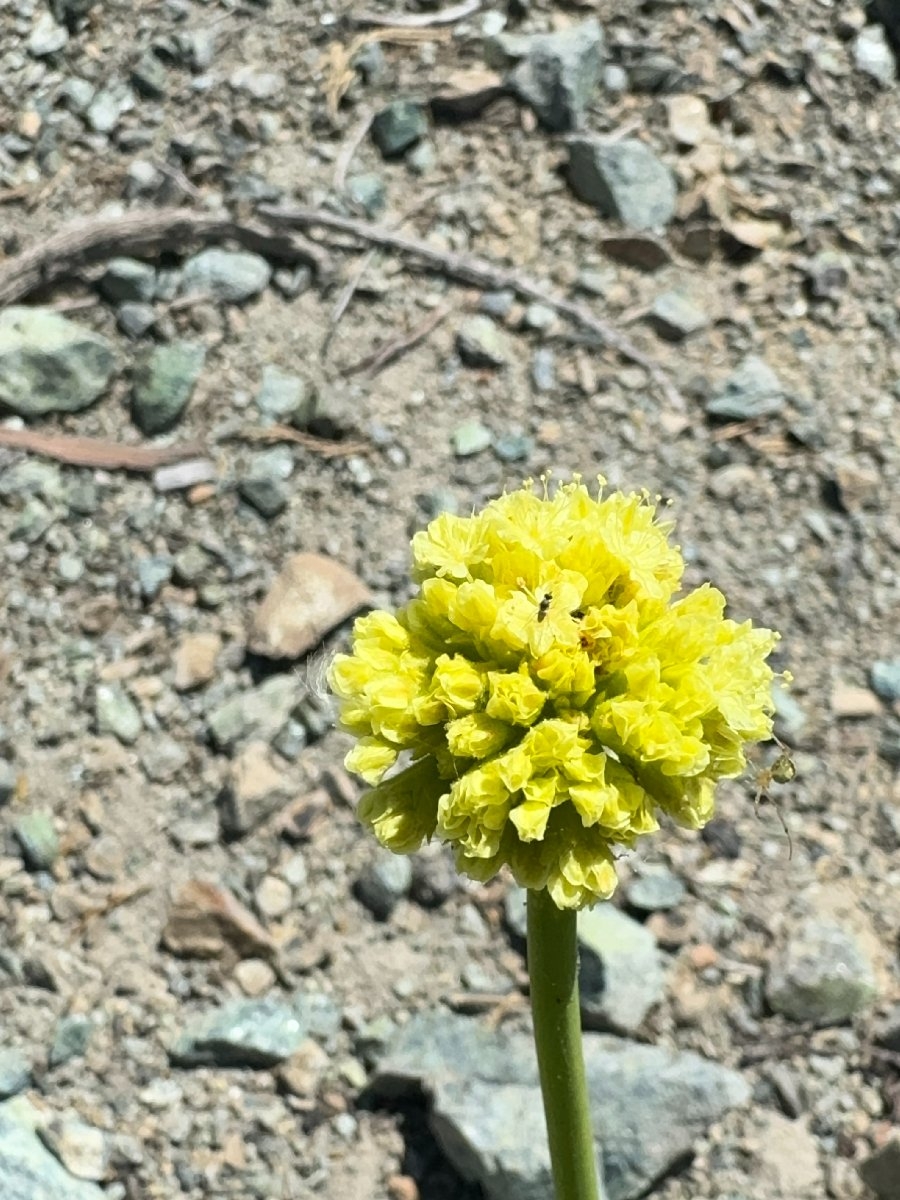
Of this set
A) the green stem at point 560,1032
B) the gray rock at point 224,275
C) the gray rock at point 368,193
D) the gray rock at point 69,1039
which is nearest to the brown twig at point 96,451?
the gray rock at point 224,275

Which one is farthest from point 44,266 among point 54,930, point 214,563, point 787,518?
point 787,518

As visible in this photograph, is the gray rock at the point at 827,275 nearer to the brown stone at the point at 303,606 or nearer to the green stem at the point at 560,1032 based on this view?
the brown stone at the point at 303,606

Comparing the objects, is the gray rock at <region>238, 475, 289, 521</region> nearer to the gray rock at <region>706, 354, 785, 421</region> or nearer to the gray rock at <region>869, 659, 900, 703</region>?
the gray rock at <region>706, 354, 785, 421</region>

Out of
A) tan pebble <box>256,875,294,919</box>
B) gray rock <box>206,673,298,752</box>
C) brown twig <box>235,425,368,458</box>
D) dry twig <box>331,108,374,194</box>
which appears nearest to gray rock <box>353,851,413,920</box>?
tan pebble <box>256,875,294,919</box>

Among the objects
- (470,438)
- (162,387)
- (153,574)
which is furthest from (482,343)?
(153,574)

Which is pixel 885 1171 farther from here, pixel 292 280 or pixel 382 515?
pixel 292 280

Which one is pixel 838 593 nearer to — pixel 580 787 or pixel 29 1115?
pixel 580 787
